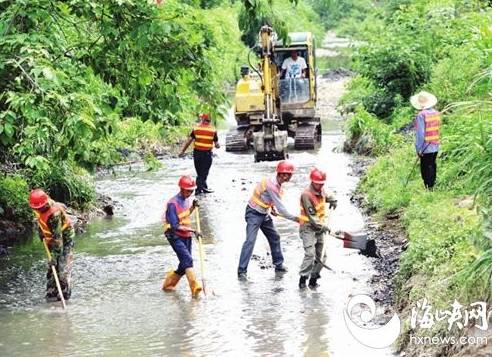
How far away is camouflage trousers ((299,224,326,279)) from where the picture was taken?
38.5 feet

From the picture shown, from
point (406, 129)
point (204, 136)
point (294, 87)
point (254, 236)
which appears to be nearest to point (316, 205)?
point (254, 236)

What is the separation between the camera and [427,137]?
546 inches

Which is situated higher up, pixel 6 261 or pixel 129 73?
pixel 129 73

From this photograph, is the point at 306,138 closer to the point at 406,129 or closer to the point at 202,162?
the point at 406,129

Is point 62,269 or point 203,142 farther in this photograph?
point 203,142

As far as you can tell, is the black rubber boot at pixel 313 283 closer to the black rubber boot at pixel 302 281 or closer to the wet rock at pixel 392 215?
the black rubber boot at pixel 302 281

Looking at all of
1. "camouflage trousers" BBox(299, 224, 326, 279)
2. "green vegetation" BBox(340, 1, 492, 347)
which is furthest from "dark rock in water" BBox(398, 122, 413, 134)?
"camouflage trousers" BBox(299, 224, 326, 279)

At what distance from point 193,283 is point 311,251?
5.26 feet

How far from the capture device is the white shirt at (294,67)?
25.0 metres

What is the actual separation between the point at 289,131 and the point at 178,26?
1456 centimetres

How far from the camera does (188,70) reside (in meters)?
13.2

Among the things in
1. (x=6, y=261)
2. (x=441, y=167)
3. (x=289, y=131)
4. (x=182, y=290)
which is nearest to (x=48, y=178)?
(x=6, y=261)

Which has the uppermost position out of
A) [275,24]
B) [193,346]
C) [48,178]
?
[275,24]

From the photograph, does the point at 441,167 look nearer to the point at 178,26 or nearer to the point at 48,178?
the point at 178,26
